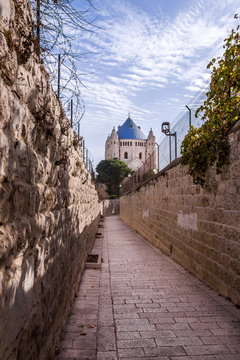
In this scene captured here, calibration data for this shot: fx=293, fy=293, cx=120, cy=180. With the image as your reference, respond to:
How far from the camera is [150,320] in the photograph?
11.6 ft

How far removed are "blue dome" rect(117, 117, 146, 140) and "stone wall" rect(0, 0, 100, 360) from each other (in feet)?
238

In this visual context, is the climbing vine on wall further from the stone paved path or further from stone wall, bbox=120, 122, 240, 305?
the stone paved path

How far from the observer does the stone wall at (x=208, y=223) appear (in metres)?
3.99

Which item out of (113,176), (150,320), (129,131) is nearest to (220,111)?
(150,320)

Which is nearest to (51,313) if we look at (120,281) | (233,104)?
(120,281)

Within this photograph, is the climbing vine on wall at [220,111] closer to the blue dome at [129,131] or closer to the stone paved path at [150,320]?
the stone paved path at [150,320]

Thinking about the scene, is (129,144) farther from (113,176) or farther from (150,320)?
(150,320)

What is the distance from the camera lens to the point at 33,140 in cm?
202

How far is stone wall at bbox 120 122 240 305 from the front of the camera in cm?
399

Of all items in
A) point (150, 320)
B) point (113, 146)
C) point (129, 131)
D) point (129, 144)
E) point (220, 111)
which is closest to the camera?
point (150, 320)

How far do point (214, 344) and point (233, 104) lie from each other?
3.25m

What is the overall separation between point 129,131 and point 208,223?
71624 mm

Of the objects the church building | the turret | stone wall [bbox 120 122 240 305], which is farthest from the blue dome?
stone wall [bbox 120 122 240 305]

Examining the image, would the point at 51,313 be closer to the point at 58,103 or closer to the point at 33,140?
the point at 33,140
